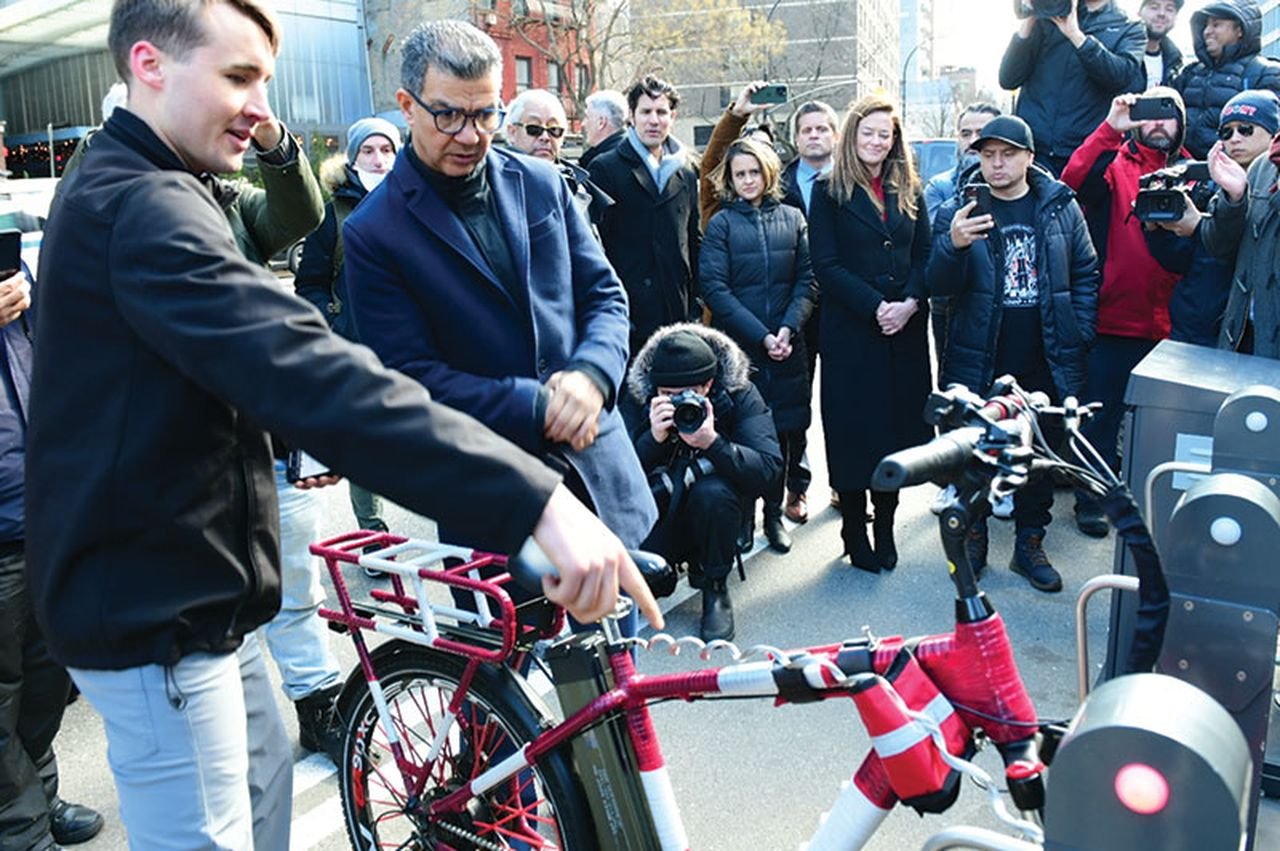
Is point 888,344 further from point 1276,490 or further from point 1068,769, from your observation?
point 1068,769

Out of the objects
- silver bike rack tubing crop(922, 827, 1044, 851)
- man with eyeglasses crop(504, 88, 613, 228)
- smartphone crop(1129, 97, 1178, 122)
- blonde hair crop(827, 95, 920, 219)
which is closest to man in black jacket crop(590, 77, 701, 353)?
man with eyeglasses crop(504, 88, 613, 228)

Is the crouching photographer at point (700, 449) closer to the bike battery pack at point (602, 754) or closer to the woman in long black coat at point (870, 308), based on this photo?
the woman in long black coat at point (870, 308)

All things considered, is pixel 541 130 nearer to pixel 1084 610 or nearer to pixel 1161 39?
pixel 1084 610

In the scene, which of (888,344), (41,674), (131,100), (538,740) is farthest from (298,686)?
(888,344)

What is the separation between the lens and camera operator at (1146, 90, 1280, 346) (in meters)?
4.92

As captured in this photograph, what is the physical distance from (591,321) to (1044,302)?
2877 mm

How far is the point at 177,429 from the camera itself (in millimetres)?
1716

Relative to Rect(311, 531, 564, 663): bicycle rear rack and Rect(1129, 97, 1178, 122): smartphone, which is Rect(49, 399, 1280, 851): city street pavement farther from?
Rect(1129, 97, 1178, 122): smartphone

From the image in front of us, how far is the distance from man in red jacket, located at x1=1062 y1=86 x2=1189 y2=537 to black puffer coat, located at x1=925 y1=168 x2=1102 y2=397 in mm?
656

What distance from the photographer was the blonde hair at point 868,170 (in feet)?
16.9

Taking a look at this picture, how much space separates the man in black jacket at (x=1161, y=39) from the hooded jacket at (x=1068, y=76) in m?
1.07

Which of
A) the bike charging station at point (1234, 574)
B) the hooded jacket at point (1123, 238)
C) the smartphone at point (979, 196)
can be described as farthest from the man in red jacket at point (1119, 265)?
the bike charging station at point (1234, 574)

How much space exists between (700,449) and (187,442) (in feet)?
9.75

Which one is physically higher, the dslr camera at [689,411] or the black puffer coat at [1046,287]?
the black puffer coat at [1046,287]
